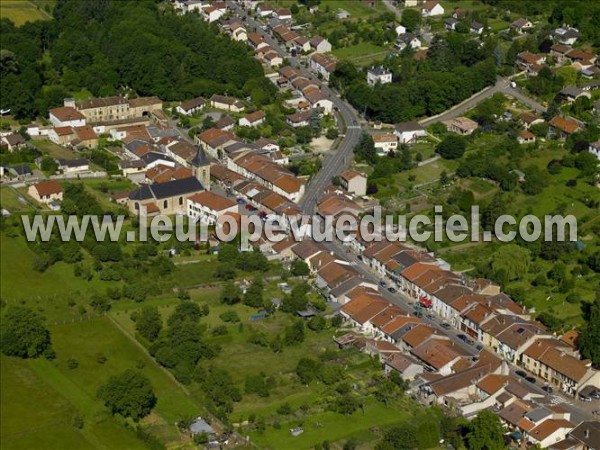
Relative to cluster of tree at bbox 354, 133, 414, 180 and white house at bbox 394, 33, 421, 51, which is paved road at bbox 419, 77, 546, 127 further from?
white house at bbox 394, 33, 421, 51

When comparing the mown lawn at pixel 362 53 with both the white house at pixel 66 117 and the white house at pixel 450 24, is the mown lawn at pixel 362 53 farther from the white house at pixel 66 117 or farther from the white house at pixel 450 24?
the white house at pixel 66 117

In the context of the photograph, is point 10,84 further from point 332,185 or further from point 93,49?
point 332,185

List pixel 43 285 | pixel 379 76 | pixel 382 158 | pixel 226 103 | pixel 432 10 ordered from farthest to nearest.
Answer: pixel 432 10
pixel 379 76
pixel 226 103
pixel 382 158
pixel 43 285

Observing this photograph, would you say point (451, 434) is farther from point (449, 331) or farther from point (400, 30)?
point (400, 30)

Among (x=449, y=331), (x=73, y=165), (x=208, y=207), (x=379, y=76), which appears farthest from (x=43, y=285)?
(x=379, y=76)

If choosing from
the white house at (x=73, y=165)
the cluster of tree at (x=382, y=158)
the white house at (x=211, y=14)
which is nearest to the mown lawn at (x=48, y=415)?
the white house at (x=73, y=165)
